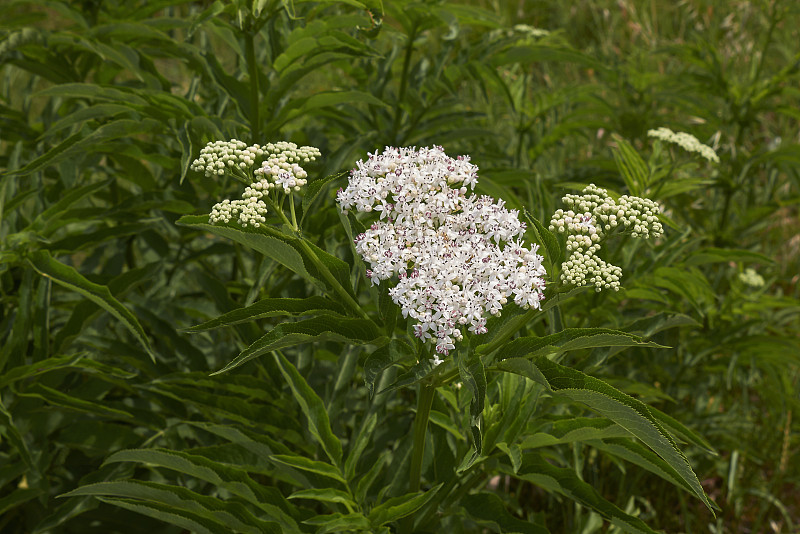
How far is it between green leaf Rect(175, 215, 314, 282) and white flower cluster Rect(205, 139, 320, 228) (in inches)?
1.2

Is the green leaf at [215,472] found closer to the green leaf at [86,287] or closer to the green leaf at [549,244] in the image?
the green leaf at [86,287]

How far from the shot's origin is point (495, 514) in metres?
2.02

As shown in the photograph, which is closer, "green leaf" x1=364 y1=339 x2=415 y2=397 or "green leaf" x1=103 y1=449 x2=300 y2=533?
"green leaf" x1=364 y1=339 x2=415 y2=397

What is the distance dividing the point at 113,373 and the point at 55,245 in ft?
1.94

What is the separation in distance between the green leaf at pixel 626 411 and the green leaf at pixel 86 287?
4.15 ft

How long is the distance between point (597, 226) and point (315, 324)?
805 millimetres

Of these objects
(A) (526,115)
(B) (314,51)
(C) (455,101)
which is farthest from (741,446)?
(B) (314,51)

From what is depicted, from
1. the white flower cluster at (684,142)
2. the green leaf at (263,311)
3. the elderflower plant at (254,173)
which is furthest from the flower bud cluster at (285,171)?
the white flower cluster at (684,142)

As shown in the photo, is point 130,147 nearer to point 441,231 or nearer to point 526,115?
point 441,231

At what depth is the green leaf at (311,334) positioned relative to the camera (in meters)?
1.50

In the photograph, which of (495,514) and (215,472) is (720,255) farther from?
(215,472)

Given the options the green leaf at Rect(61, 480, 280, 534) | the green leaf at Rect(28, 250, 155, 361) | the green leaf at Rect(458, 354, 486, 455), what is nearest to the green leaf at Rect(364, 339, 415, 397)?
the green leaf at Rect(458, 354, 486, 455)

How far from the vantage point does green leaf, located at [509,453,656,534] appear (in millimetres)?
1901

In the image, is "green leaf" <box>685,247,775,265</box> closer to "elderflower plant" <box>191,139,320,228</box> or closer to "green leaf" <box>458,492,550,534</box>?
"green leaf" <box>458,492,550,534</box>
